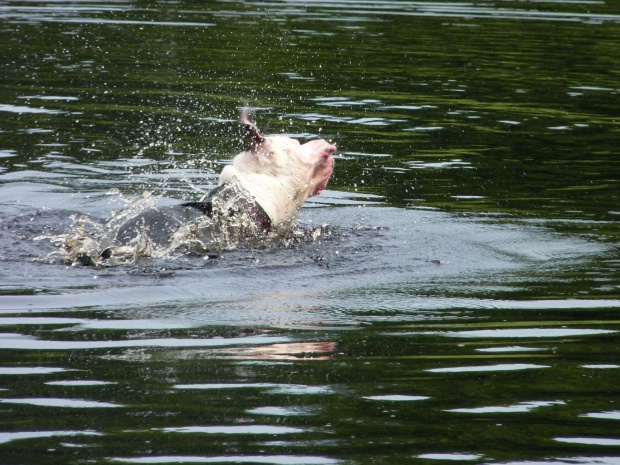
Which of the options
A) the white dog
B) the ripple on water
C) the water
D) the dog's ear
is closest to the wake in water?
the white dog

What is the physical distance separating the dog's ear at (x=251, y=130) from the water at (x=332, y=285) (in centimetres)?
92

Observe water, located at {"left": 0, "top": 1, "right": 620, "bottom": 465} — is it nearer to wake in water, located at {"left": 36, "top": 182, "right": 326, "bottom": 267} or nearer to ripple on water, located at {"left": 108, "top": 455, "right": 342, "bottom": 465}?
ripple on water, located at {"left": 108, "top": 455, "right": 342, "bottom": 465}

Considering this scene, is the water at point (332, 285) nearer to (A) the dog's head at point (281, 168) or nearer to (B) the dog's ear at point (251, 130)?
(A) the dog's head at point (281, 168)

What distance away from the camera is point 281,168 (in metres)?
9.14

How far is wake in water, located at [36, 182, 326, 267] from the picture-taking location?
311 inches

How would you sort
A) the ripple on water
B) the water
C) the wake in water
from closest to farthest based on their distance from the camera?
1. the ripple on water
2. the water
3. the wake in water

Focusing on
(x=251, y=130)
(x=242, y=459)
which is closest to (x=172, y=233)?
(x=251, y=130)

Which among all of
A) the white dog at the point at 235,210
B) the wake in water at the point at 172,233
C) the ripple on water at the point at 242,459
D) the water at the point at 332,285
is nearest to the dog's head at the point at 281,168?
the white dog at the point at 235,210

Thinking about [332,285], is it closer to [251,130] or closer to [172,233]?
[172,233]

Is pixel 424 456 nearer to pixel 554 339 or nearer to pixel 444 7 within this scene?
pixel 554 339

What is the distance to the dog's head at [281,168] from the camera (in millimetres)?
9047

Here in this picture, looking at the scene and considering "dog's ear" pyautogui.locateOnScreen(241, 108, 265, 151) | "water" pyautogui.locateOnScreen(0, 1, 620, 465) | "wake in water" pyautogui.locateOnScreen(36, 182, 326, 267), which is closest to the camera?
"water" pyautogui.locateOnScreen(0, 1, 620, 465)

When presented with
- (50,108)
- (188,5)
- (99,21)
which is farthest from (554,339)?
(188,5)

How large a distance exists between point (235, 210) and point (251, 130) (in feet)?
2.24
